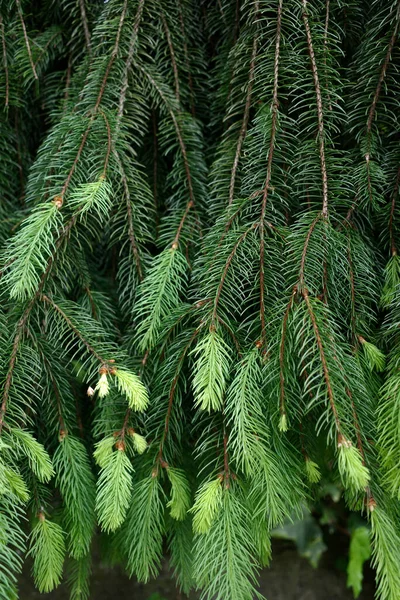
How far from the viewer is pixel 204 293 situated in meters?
0.76

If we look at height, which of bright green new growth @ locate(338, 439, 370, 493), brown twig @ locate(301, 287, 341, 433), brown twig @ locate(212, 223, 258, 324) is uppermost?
brown twig @ locate(212, 223, 258, 324)

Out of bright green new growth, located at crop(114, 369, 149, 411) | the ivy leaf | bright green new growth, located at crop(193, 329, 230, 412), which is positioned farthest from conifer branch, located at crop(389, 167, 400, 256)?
the ivy leaf

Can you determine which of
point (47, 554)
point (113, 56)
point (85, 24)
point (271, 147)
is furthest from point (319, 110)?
point (47, 554)

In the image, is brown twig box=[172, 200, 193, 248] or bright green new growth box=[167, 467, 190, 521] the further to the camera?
brown twig box=[172, 200, 193, 248]

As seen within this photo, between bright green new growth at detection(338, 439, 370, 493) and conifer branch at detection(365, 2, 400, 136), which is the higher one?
conifer branch at detection(365, 2, 400, 136)

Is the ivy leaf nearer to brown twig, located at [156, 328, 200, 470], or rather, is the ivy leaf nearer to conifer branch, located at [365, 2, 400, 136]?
brown twig, located at [156, 328, 200, 470]

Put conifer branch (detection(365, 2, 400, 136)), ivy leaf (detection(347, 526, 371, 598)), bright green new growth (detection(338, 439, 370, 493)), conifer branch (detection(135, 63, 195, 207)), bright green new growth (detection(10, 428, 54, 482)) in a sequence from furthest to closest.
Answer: ivy leaf (detection(347, 526, 371, 598)), conifer branch (detection(135, 63, 195, 207)), conifer branch (detection(365, 2, 400, 136)), bright green new growth (detection(10, 428, 54, 482)), bright green new growth (detection(338, 439, 370, 493))

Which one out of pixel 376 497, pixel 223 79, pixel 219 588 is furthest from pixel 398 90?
pixel 219 588

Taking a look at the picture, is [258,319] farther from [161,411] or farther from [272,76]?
[272,76]

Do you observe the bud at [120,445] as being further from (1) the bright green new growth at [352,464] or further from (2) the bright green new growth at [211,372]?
(1) the bright green new growth at [352,464]

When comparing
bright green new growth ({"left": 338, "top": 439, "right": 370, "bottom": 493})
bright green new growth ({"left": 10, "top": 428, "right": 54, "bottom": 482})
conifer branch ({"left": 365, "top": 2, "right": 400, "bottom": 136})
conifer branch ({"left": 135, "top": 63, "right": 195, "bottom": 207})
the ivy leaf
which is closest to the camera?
bright green new growth ({"left": 338, "top": 439, "right": 370, "bottom": 493})

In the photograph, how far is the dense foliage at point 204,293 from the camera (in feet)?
2.09

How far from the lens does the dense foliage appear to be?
25.0 inches

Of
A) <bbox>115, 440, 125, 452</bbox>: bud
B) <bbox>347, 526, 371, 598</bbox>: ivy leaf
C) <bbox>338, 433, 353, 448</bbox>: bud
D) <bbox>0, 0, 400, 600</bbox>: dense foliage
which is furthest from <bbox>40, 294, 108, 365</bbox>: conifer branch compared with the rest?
<bbox>347, 526, 371, 598</bbox>: ivy leaf
